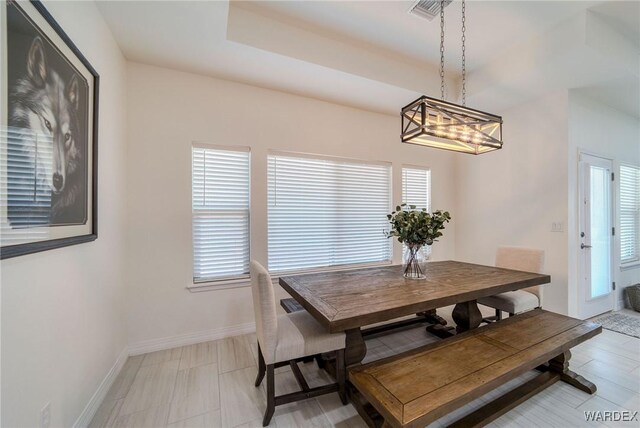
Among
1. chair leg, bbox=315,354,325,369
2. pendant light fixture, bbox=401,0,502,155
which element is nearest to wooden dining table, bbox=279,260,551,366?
chair leg, bbox=315,354,325,369

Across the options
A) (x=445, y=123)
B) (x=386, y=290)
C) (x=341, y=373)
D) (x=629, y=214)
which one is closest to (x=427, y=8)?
(x=445, y=123)

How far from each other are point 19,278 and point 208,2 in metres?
2.03

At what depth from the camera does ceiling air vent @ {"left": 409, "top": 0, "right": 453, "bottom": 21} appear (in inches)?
86.6

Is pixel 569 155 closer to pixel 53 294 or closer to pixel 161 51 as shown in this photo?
pixel 161 51

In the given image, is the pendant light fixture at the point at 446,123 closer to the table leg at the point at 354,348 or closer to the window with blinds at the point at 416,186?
the table leg at the point at 354,348

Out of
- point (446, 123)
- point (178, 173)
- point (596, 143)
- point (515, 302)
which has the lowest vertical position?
point (515, 302)

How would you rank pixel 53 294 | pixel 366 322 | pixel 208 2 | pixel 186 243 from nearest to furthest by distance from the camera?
pixel 53 294, pixel 366 322, pixel 208 2, pixel 186 243

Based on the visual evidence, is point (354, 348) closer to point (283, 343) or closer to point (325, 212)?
point (283, 343)

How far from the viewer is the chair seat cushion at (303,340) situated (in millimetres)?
1631

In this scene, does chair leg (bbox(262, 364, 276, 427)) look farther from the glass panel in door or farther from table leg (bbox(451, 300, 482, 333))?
the glass panel in door

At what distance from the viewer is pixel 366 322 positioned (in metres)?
1.54

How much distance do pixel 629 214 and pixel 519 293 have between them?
9.85 feet

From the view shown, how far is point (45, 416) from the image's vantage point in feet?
4.02

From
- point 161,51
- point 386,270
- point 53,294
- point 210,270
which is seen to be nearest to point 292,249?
point 210,270
